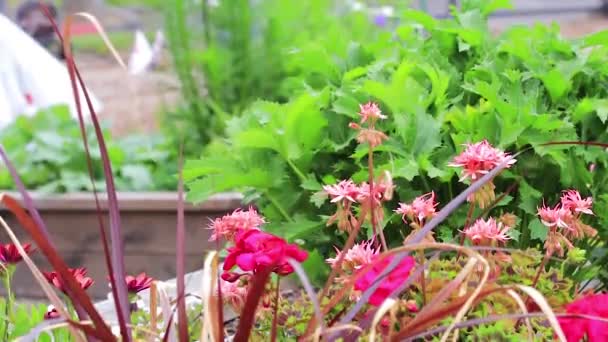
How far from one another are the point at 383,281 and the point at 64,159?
11.6 feet

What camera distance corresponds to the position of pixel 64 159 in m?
4.79

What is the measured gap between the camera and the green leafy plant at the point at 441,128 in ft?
7.09

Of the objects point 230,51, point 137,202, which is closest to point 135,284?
point 137,202

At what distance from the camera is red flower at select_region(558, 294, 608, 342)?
154cm

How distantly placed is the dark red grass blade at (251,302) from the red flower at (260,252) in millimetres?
120

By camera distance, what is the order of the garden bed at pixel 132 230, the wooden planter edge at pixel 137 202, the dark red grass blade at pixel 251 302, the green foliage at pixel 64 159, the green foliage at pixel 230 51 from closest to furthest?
the dark red grass blade at pixel 251 302 → the wooden planter edge at pixel 137 202 → the garden bed at pixel 132 230 → the green foliage at pixel 64 159 → the green foliage at pixel 230 51

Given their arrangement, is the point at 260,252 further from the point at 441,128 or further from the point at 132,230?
the point at 132,230

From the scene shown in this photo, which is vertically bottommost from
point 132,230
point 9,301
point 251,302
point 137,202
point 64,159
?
point 132,230

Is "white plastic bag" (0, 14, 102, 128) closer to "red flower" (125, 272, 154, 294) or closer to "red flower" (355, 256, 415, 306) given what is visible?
"red flower" (125, 272, 154, 294)

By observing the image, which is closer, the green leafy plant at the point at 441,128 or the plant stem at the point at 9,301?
the plant stem at the point at 9,301

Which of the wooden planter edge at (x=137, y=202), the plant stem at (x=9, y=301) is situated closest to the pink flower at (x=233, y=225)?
the plant stem at (x=9, y=301)

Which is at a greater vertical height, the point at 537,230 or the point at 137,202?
the point at 537,230

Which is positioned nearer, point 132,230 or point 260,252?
point 260,252

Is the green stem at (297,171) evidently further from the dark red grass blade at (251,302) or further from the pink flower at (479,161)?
the dark red grass blade at (251,302)
